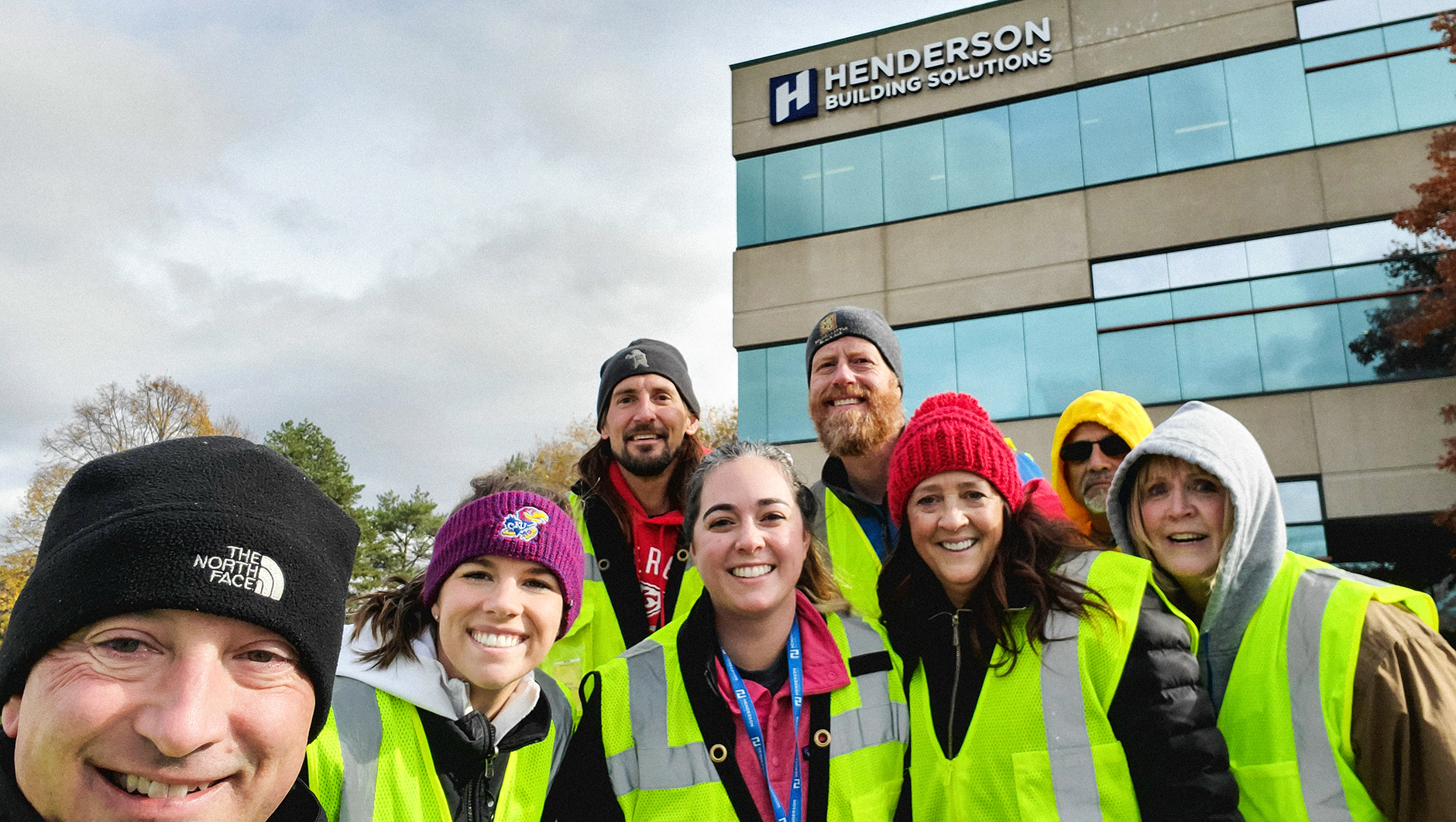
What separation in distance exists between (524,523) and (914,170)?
58.2ft

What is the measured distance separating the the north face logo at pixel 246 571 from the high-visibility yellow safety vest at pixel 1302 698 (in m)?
2.79

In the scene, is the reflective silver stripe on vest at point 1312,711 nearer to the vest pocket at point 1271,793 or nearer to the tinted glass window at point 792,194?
the vest pocket at point 1271,793

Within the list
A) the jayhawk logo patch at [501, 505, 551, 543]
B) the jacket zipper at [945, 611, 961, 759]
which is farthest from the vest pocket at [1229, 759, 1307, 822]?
the jayhawk logo patch at [501, 505, 551, 543]

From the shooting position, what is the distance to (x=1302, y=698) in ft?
8.59

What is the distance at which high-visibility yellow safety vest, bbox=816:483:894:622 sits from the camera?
4133 millimetres

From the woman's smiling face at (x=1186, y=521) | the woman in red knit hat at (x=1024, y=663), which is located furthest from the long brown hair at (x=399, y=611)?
the woman's smiling face at (x=1186, y=521)

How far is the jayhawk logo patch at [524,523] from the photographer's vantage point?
9.35ft

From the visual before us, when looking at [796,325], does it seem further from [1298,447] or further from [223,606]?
[223,606]

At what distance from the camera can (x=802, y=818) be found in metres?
2.68

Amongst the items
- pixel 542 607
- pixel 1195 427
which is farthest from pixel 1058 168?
pixel 542 607

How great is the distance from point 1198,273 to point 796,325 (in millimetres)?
8003

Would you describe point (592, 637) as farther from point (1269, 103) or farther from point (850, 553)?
point (1269, 103)

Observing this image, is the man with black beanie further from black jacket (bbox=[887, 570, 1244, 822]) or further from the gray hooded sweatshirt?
the gray hooded sweatshirt

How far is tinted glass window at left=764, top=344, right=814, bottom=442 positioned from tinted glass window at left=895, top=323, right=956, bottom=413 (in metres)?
2.21
